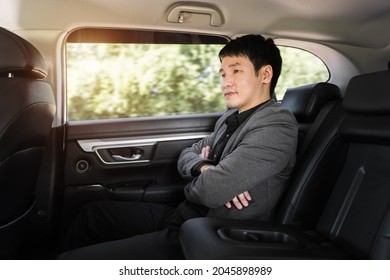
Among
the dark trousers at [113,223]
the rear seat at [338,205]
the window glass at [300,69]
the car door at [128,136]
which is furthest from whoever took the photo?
the window glass at [300,69]

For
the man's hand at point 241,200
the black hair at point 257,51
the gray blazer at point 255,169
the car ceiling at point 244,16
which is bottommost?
the man's hand at point 241,200

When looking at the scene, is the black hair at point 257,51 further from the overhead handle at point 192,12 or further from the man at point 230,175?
the overhead handle at point 192,12

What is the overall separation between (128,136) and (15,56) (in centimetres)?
106

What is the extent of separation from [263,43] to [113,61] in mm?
920

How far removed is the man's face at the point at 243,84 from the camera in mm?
1776

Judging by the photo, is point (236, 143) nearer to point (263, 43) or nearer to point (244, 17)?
point (263, 43)

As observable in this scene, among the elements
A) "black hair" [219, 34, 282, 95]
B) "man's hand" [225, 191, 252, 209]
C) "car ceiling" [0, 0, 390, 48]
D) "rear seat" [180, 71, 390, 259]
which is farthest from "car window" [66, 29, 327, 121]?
"man's hand" [225, 191, 252, 209]

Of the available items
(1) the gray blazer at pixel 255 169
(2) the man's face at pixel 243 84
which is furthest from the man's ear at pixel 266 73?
(1) the gray blazer at pixel 255 169

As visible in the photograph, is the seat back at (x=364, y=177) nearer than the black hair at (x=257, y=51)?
Yes

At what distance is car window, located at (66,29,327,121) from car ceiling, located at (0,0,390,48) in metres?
0.14

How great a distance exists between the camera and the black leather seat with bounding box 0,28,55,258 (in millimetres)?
1333

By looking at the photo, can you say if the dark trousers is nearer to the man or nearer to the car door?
the man

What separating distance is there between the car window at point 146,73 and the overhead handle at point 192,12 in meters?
0.21

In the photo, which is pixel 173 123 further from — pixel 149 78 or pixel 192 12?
pixel 192 12
